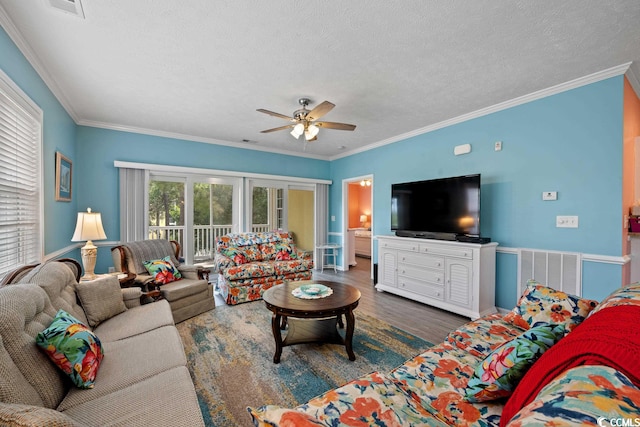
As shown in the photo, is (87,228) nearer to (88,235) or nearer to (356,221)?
(88,235)

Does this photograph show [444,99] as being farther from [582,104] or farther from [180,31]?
[180,31]

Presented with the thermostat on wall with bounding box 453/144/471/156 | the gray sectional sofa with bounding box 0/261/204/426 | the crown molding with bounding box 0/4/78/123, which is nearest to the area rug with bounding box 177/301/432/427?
the gray sectional sofa with bounding box 0/261/204/426

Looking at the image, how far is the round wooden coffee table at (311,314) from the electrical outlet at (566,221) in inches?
95.1

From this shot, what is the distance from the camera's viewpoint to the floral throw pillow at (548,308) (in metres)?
1.62

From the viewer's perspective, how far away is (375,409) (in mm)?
1079

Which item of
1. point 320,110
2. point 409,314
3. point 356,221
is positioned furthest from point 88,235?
point 356,221

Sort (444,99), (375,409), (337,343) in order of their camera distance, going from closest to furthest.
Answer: (375,409) → (337,343) → (444,99)

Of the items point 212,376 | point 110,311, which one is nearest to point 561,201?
point 212,376

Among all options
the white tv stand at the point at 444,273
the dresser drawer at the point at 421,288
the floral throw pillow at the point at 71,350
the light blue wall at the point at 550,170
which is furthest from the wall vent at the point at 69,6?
the dresser drawer at the point at 421,288

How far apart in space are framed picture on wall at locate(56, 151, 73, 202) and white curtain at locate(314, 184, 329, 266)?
431 cm

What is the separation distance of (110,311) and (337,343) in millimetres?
1992

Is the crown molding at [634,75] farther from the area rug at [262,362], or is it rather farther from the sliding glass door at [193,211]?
the sliding glass door at [193,211]

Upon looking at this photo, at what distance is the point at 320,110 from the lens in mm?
2783

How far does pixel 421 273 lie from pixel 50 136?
479cm
